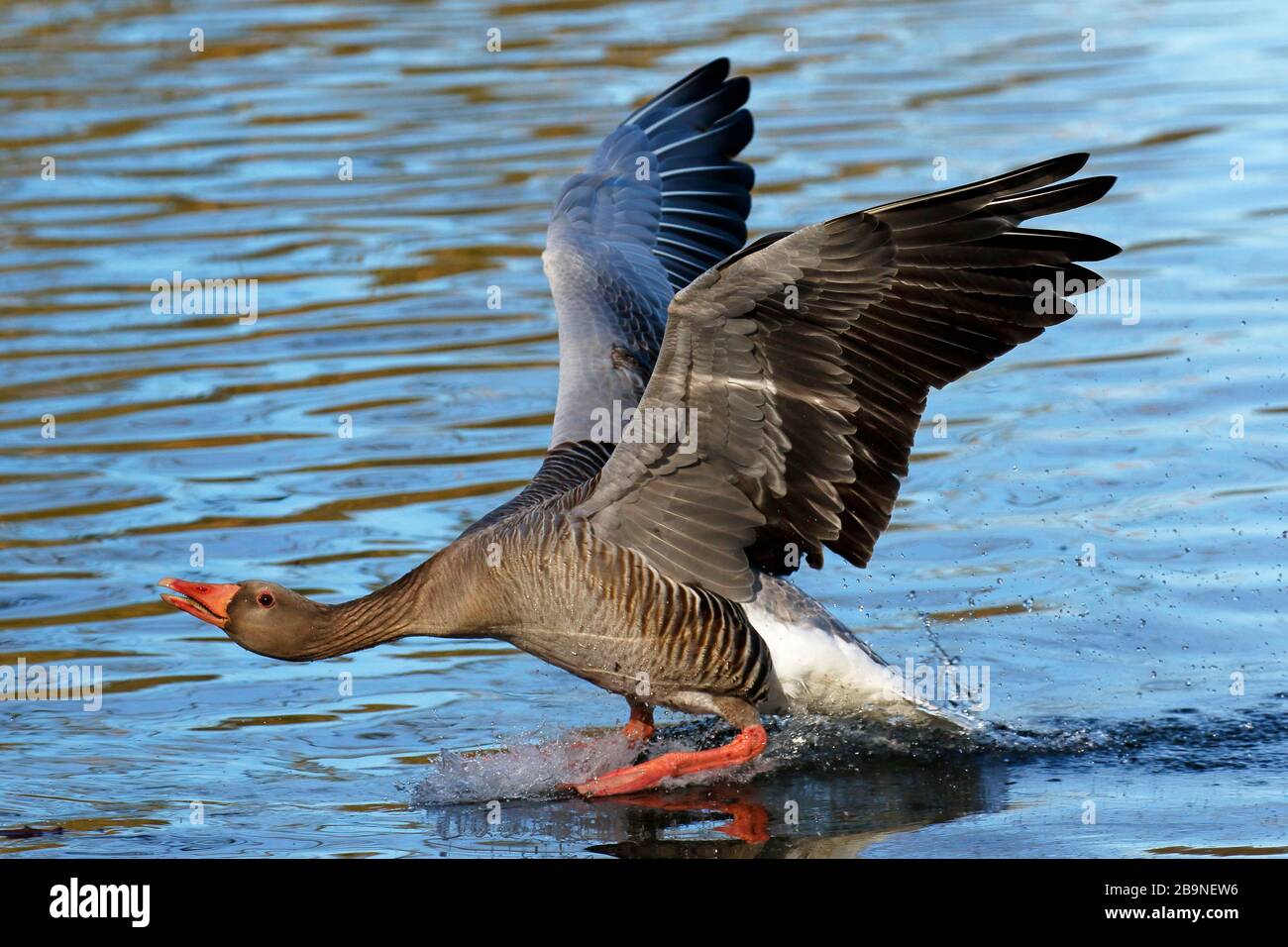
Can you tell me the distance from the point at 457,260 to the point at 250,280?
1.74 metres

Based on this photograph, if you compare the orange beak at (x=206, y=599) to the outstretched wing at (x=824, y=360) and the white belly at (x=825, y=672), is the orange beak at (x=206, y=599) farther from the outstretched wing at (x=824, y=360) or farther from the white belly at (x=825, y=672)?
the white belly at (x=825, y=672)

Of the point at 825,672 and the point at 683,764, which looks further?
the point at 825,672

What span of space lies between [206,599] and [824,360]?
262 centimetres

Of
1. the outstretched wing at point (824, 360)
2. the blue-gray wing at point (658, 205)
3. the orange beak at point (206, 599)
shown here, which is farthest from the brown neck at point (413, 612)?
the blue-gray wing at point (658, 205)

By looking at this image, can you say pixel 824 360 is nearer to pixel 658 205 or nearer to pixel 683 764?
pixel 683 764

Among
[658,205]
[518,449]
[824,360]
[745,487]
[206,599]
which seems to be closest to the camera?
[824,360]

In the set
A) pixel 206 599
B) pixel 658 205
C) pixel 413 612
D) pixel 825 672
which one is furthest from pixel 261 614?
pixel 658 205

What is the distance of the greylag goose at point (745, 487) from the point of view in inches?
289

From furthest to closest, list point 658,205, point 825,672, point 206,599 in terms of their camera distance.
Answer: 1. point 658,205
2. point 825,672
3. point 206,599

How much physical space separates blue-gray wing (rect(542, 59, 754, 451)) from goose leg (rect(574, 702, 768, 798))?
7.83 ft

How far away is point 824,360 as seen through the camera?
7598 millimetres

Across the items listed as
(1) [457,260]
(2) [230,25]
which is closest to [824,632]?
(1) [457,260]

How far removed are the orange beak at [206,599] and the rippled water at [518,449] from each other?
82 centimetres

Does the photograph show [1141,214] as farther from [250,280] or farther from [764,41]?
[764,41]
